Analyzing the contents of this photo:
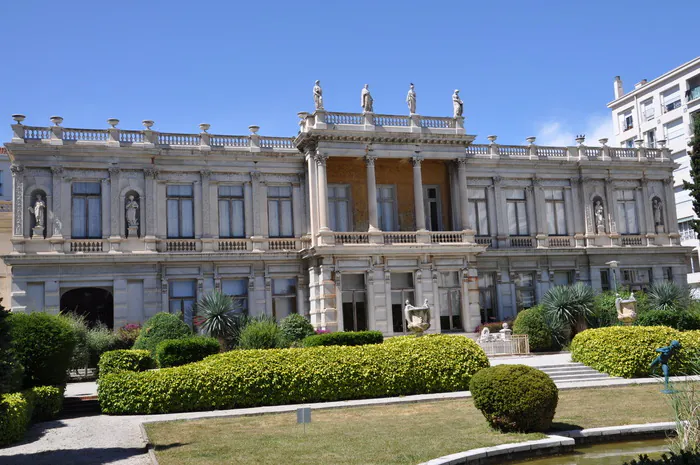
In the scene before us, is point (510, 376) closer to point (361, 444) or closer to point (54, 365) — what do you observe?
point (361, 444)

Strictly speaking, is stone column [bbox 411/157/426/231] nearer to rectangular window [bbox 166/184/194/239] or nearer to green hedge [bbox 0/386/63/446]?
rectangular window [bbox 166/184/194/239]

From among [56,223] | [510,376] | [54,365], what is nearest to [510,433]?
[510,376]

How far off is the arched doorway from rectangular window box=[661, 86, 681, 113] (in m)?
47.0

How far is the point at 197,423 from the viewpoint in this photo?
1700 centimetres

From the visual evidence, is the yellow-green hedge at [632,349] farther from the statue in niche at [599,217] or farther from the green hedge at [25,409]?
the green hedge at [25,409]

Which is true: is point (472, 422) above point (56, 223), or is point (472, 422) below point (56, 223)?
below

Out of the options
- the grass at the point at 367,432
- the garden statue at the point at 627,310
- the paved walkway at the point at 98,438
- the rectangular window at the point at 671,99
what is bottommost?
the grass at the point at 367,432

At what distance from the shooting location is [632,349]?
23.8 m

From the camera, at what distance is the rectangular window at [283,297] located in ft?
117

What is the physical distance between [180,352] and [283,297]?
13452 mm

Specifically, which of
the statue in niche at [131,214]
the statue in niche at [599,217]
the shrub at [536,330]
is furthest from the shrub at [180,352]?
the statue in niche at [599,217]

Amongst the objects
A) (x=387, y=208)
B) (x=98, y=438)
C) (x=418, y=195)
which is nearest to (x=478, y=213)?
(x=387, y=208)

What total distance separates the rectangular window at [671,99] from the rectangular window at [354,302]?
36990 mm

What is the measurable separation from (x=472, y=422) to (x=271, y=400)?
20.8 ft
